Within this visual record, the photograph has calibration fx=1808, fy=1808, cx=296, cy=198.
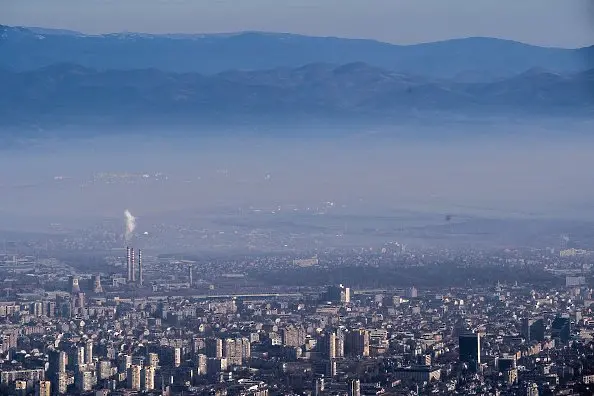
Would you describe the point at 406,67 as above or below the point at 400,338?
above

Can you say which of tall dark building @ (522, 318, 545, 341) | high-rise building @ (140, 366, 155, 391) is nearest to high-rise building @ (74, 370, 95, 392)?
high-rise building @ (140, 366, 155, 391)

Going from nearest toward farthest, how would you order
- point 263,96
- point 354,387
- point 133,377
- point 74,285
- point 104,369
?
point 354,387 < point 133,377 < point 104,369 < point 74,285 < point 263,96

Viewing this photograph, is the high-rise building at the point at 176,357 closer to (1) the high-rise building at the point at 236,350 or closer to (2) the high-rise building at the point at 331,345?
(1) the high-rise building at the point at 236,350

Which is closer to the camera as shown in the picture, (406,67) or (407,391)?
(407,391)

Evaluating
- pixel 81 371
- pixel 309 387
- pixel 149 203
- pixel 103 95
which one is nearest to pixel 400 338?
pixel 309 387

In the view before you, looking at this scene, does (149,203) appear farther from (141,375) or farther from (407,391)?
(407,391)

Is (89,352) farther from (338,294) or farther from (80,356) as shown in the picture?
(338,294)

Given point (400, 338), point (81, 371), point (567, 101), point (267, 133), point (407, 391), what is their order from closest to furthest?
point (407, 391), point (81, 371), point (400, 338), point (567, 101), point (267, 133)

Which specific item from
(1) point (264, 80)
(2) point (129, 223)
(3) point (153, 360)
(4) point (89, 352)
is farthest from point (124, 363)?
(1) point (264, 80)
